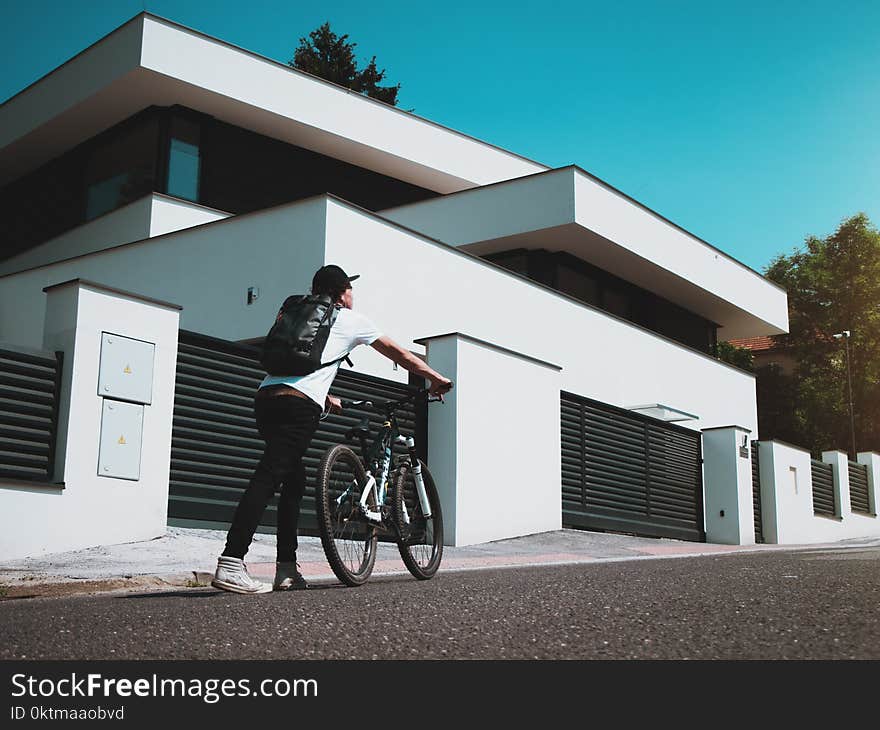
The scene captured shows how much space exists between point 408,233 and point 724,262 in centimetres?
1400

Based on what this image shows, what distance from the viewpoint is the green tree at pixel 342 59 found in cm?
4412

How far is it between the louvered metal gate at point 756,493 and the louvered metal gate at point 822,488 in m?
3.08

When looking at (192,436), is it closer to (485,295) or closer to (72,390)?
(72,390)

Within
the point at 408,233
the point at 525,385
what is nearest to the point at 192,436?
the point at 525,385

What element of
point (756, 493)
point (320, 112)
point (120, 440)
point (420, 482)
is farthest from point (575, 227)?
point (420, 482)

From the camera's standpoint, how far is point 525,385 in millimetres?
13852

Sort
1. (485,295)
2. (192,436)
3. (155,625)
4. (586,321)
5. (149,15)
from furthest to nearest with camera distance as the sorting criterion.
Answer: (586,321)
(149,15)
(485,295)
(192,436)
(155,625)

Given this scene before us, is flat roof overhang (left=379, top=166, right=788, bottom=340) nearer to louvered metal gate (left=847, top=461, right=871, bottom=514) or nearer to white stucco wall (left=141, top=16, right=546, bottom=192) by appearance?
white stucco wall (left=141, top=16, right=546, bottom=192)

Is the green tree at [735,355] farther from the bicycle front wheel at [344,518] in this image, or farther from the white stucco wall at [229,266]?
the bicycle front wheel at [344,518]

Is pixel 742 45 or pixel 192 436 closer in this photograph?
pixel 192 436

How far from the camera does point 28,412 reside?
8117 millimetres

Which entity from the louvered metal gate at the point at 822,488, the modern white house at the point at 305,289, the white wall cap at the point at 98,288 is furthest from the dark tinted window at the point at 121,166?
the louvered metal gate at the point at 822,488

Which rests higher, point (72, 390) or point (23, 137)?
point (23, 137)

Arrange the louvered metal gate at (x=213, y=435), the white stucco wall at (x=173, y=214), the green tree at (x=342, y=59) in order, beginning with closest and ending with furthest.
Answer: the louvered metal gate at (x=213, y=435)
the white stucco wall at (x=173, y=214)
the green tree at (x=342, y=59)
